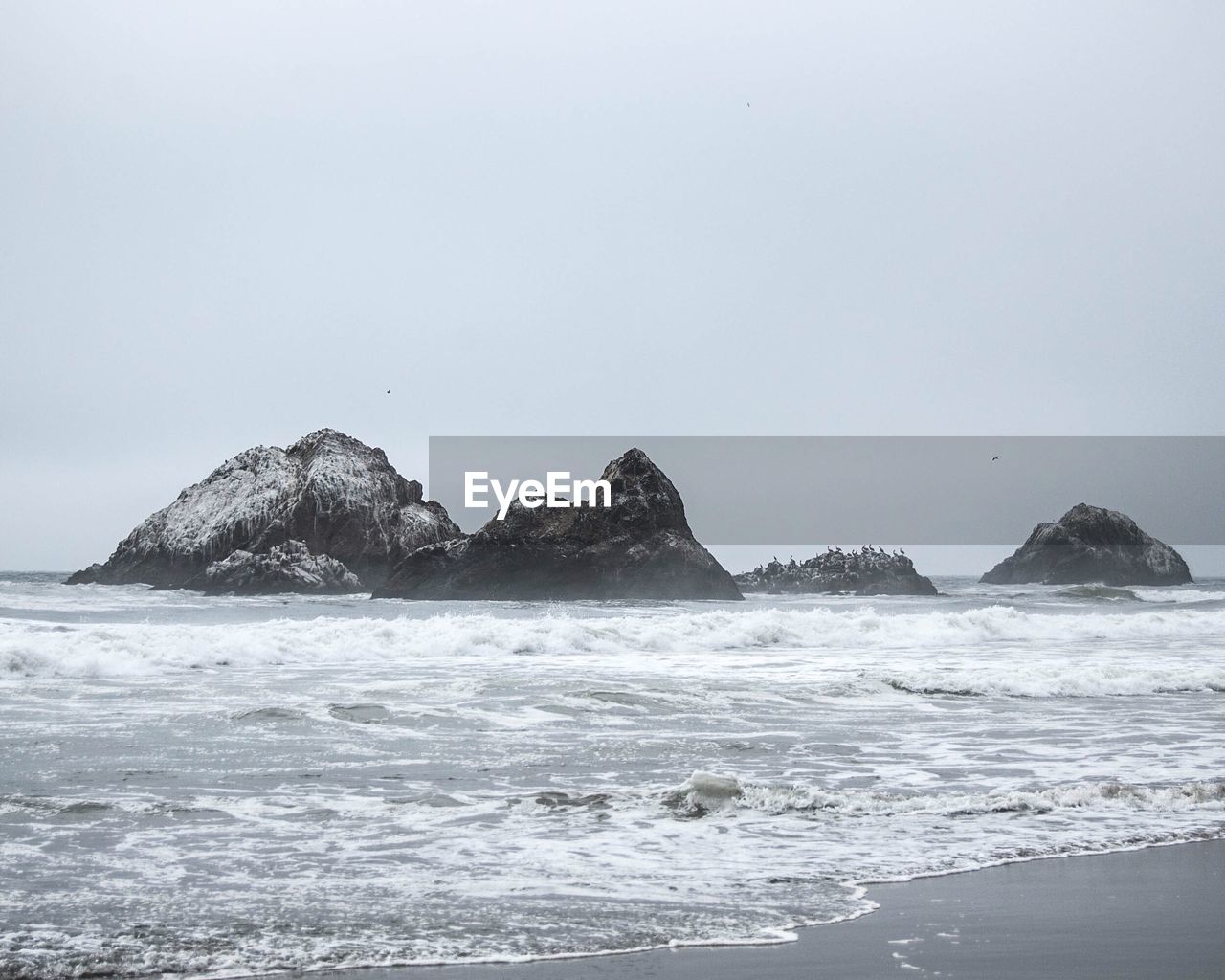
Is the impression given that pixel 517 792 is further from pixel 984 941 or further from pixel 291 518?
pixel 291 518

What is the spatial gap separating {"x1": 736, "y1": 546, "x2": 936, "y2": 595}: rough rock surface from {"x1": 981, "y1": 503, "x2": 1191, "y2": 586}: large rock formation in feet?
47.2

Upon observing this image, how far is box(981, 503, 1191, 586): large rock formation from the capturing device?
218ft

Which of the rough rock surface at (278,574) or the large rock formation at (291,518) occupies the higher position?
the large rock formation at (291,518)

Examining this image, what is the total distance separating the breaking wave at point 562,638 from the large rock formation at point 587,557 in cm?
2068

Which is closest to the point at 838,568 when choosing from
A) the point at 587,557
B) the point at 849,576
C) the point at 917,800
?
the point at 849,576

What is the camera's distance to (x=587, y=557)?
2034 inches

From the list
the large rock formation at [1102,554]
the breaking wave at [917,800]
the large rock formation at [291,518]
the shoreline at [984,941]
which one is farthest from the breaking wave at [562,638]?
the large rock formation at [291,518]

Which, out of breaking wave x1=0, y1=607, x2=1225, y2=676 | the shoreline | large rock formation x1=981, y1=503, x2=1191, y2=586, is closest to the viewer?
the shoreline

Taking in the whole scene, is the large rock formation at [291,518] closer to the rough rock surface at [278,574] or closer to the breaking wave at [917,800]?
the rough rock surface at [278,574]

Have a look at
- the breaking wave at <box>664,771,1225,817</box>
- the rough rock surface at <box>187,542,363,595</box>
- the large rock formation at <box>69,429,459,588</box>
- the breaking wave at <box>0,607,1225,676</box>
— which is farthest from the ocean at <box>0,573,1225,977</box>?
the large rock formation at <box>69,429,459,588</box>

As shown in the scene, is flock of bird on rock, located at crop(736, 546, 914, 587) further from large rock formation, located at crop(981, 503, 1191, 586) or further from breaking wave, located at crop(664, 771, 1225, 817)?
breaking wave, located at crop(664, 771, 1225, 817)

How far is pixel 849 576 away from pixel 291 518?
30792mm

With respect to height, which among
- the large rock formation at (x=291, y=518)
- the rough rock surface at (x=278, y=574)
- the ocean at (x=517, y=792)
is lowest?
the ocean at (x=517, y=792)

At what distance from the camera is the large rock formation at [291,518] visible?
205ft
